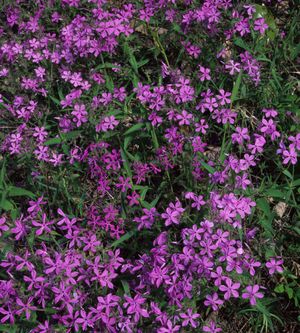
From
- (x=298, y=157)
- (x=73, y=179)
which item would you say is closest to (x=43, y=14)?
(x=73, y=179)

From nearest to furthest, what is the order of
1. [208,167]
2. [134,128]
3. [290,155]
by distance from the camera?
[208,167]
[290,155]
[134,128]

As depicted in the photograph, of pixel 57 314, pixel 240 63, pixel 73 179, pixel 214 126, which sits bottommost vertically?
pixel 57 314

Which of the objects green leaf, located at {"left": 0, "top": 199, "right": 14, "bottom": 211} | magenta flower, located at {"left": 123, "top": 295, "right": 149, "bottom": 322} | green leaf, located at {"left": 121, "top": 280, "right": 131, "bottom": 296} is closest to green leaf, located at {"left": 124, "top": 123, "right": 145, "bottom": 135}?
green leaf, located at {"left": 0, "top": 199, "right": 14, "bottom": 211}

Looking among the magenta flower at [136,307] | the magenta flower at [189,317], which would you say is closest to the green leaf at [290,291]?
the magenta flower at [189,317]

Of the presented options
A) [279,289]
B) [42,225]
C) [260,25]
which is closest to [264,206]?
[279,289]

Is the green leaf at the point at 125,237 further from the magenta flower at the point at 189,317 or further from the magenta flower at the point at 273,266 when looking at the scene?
the magenta flower at the point at 273,266

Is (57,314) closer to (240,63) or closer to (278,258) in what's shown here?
(278,258)

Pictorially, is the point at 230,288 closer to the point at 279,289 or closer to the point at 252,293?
the point at 252,293

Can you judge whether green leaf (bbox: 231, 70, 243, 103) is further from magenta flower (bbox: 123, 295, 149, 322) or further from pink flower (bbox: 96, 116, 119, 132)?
magenta flower (bbox: 123, 295, 149, 322)
